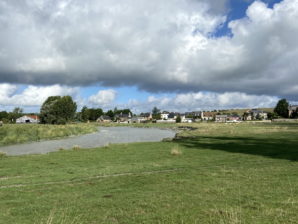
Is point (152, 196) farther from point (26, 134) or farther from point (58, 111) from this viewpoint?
point (58, 111)

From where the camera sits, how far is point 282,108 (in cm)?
13325

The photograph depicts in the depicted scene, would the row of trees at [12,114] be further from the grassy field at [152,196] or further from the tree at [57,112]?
the grassy field at [152,196]

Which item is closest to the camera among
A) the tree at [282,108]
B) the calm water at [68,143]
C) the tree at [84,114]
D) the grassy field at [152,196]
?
A: the grassy field at [152,196]

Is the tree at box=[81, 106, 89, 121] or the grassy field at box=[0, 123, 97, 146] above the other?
the tree at box=[81, 106, 89, 121]

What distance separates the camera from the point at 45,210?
7977mm

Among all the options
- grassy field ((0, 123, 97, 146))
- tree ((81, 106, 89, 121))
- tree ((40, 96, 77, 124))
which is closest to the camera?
grassy field ((0, 123, 97, 146))

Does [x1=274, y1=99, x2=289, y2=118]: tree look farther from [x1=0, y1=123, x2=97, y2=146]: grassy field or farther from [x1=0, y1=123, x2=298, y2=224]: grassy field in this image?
[x1=0, y1=123, x2=298, y2=224]: grassy field

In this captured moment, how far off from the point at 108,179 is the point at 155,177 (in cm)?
231

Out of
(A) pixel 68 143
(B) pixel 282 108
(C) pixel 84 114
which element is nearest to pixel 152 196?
(A) pixel 68 143

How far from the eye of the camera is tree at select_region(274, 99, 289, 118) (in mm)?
131875

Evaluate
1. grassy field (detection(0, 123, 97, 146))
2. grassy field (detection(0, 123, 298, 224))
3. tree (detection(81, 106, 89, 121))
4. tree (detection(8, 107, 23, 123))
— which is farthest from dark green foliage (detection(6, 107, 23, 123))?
grassy field (detection(0, 123, 298, 224))

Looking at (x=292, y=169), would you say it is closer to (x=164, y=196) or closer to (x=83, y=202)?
(x=164, y=196)

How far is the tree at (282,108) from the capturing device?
5192 inches

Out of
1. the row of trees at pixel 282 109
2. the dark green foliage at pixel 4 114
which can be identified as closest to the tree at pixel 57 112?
the dark green foliage at pixel 4 114
